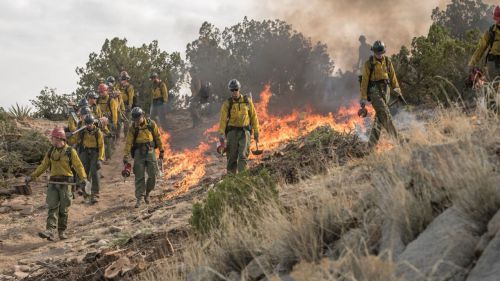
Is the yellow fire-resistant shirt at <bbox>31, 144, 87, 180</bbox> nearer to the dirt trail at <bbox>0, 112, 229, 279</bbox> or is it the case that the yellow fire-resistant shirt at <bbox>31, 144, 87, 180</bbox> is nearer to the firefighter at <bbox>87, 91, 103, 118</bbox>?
the dirt trail at <bbox>0, 112, 229, 279</bbox>

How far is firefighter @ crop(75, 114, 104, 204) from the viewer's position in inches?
548

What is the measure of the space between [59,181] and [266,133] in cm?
1011

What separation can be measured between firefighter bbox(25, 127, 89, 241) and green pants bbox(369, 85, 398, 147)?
5542 millimetres

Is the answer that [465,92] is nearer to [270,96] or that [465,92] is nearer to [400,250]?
[270,96]

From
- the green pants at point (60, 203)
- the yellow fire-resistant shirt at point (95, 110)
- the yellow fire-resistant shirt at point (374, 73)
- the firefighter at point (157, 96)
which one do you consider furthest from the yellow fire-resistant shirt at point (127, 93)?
the yellow fire-resistant shirt at point (374, 73)

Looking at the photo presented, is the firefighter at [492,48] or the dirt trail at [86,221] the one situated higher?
the firefighter at [492,48]

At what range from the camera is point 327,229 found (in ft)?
14.0

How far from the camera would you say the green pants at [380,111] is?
955 centimetres

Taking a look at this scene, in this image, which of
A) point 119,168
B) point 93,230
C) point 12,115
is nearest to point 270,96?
point 119,168

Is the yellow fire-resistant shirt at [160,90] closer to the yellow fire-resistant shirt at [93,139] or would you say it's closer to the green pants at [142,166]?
the yellow fire-resistant shirt at [93,139]

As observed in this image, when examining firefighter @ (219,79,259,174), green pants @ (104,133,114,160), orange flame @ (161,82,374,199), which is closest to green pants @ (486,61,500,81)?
firefighter @ (219,79,259,174)

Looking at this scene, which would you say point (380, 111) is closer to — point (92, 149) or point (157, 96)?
point (92, 149)

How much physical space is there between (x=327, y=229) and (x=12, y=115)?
2129cm

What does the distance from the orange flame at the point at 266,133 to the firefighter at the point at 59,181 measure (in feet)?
10.3
